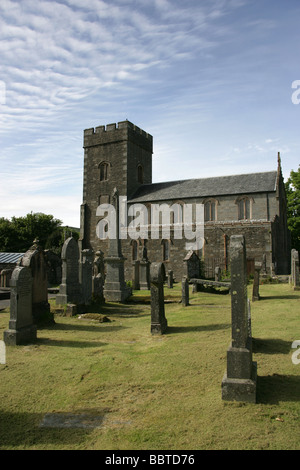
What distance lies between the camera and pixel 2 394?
532 cm

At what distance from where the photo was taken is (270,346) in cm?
674

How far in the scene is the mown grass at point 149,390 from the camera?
3.95 metres

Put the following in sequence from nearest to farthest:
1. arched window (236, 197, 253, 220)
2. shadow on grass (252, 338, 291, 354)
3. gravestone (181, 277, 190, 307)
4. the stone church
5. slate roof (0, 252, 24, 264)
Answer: shadow on grass (252, 338, 291, 354) < gravestone (181, 277, 190, 307) < slate roof (0, 252, 24, 264) < the stone church < arched window (236, 197, 253, 220)

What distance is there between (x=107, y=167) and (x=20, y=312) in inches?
1213

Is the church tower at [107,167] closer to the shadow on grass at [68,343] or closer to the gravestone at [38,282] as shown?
the gravestone at [38,282]

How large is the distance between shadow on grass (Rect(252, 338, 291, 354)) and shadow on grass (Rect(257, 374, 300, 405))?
1124 millimetres

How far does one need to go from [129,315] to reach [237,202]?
21.2 meters

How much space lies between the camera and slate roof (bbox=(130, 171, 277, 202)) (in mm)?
30498

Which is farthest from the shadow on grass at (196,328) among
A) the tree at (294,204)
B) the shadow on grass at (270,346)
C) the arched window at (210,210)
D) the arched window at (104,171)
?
the tree at (294,204)

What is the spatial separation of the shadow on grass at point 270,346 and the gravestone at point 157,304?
2.54 m

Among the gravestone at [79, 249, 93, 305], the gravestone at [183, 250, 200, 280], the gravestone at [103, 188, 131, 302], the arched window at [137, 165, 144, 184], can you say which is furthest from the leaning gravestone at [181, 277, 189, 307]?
the arched window at [137, 165, 144, 184]

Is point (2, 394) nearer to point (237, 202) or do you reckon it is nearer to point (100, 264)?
point (100, 264)

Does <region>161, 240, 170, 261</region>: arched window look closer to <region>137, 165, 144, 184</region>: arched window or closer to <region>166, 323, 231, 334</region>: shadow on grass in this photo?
<region>137, 165, 144, 184</region>: arched window
